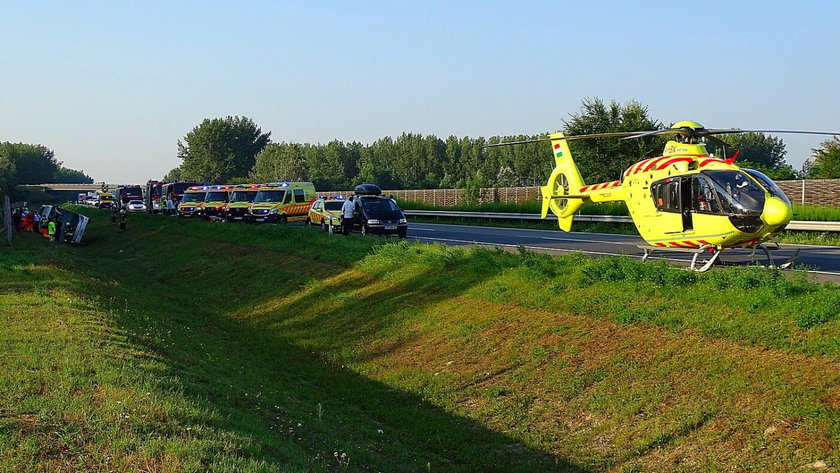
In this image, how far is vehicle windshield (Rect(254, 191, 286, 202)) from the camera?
46.6 m

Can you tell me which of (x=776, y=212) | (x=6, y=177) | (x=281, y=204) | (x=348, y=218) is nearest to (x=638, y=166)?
(x=776, y=212)

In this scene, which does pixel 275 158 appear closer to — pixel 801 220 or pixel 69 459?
pixel 801 220

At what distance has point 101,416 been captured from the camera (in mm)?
8305

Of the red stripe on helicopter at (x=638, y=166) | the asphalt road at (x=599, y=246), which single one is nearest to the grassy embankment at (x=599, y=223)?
the asphalt road at (x=599, y=246)

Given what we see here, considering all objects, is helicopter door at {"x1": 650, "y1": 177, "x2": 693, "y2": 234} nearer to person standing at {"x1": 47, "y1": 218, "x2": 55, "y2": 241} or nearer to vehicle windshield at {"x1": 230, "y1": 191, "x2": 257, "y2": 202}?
vehicle windshield at {"x1": 230, "y1": 191, "x2": 257, "y2": 202}

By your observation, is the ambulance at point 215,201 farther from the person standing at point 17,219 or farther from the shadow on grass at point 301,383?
the shadow on grass at point 301,383

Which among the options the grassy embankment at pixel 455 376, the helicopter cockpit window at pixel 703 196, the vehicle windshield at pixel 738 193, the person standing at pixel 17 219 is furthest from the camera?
the person standing at pixel 17 219

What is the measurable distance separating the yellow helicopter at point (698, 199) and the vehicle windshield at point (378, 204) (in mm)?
15137

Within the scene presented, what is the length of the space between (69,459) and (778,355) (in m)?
8.58

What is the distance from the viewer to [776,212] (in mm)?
15367

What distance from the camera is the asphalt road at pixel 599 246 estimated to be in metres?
19.8

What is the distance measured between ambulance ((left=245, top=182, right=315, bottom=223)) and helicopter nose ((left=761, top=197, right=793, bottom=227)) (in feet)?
109

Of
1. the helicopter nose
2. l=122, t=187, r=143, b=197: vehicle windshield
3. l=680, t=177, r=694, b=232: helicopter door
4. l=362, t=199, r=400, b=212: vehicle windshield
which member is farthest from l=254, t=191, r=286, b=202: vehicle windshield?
l=122, t=187, r=143, b=197: vehicle windshield

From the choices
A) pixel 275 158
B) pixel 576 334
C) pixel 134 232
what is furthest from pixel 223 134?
pixel 576 334
